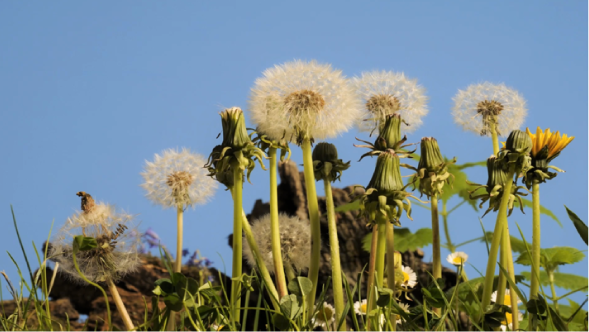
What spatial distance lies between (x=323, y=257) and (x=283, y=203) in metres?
0.73

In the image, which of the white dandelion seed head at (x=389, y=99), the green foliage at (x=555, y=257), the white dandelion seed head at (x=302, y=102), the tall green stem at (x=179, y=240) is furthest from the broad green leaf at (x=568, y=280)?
the tall green stem at (x=179, y=240)

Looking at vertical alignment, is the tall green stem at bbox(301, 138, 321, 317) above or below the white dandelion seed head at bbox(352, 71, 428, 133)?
below

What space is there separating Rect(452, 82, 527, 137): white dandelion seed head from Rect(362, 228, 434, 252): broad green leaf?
93 centimetres

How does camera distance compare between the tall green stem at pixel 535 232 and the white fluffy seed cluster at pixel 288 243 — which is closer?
the tall green stem at pixel 535 232

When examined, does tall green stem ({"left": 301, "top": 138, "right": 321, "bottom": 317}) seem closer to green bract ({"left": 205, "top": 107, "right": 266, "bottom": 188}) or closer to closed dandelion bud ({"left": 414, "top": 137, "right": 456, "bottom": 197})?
green bract ({"left": 205, "top": 107, "right": 266, "bottom": 188})

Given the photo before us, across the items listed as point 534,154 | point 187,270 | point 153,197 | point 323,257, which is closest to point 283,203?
point 323,257

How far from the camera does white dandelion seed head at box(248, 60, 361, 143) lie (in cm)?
262

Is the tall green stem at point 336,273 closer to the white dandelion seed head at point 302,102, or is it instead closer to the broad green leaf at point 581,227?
the white dandelion seed head at point 302,102

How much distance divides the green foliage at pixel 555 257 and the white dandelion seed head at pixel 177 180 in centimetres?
201

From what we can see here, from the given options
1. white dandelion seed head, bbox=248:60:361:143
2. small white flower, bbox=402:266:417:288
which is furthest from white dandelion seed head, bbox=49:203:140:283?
small white flower, bbox=402:266:417:288

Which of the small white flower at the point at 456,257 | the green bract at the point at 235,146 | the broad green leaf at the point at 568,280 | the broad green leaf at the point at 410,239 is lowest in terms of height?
the broad green leaf at the point at 568,280

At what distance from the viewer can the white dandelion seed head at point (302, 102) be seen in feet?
8.61

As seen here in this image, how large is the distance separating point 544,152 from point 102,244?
83.4 inches

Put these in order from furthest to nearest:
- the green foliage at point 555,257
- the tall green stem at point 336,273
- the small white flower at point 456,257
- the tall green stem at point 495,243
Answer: the small white flower at point 456,257 < the green foliage at point 555,257 < the tall green stem at point 336,273 < the tall green stem at point 495,243
